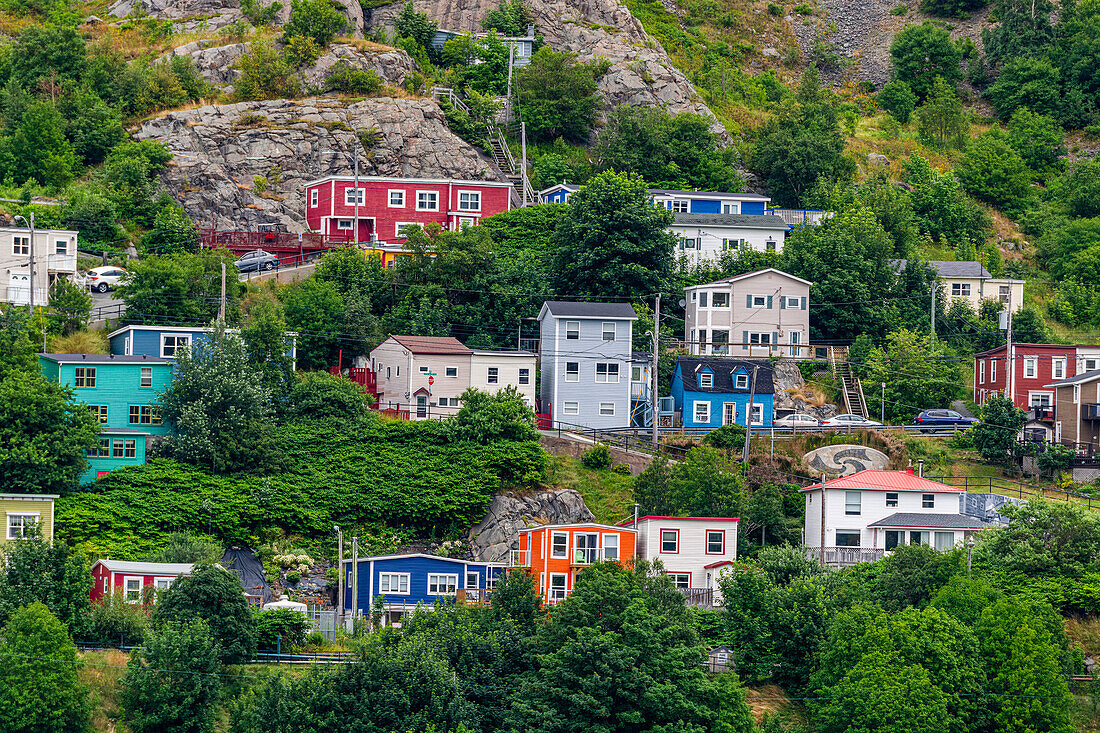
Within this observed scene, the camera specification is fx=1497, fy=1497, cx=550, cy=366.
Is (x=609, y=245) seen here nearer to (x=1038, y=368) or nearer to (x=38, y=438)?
(x=1038, y=368)

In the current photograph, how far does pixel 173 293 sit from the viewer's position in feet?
265

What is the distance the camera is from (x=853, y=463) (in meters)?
77.4

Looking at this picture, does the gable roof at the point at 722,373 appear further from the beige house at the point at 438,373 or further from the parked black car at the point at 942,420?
the beige house at the point at 438,373

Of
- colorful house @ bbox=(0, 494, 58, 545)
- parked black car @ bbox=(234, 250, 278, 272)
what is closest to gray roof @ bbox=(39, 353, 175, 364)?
colorful house @ bbox=(0, 494, 58, 545)

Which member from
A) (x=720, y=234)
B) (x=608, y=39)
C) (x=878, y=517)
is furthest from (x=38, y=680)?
(x=608, y=39)

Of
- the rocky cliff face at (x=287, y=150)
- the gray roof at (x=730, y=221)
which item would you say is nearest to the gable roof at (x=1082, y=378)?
the gray roof at (x=730, y=221)

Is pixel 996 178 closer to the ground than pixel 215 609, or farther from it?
farther from it

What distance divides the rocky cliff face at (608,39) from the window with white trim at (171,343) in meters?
49.4

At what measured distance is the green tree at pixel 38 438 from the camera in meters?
64.6

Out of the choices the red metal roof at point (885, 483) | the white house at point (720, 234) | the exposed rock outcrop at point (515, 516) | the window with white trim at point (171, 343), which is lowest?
the exposed rock outcrop at point (515, 516)

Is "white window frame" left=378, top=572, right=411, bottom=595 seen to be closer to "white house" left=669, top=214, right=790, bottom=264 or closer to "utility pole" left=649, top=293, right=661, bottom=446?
"utility pole" left=649, top=293, right=661, bottom=446

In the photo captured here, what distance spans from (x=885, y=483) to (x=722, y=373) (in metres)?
15.1

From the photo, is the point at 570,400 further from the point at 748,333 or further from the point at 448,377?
the point at 748,333

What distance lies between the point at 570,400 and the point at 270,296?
18878 millimetres
